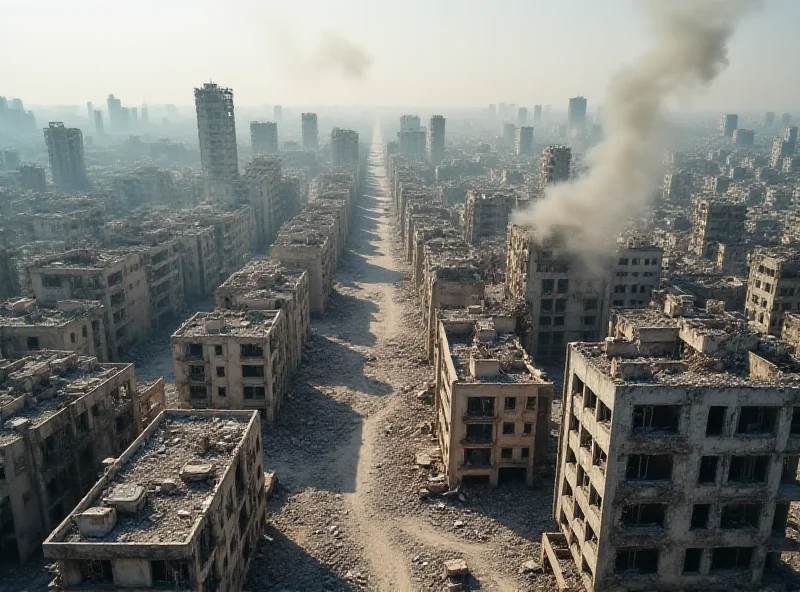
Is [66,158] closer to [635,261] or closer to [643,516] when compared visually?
[635,261]

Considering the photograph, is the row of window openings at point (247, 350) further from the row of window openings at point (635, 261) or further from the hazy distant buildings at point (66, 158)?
the hazy distant buildings at point (66, 158)

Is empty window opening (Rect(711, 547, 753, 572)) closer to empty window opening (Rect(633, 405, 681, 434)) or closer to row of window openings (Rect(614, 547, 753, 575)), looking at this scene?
row of window openings (Rect(614, 547, 753, 575))

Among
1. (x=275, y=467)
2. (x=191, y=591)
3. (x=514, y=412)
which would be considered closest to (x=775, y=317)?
(x=514, y=412)

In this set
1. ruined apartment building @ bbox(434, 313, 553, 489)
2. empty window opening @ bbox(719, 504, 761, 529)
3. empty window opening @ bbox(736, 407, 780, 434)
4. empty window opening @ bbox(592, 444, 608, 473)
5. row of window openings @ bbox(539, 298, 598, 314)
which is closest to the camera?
empty window opening @ bbox(736, 407, 780, 434)

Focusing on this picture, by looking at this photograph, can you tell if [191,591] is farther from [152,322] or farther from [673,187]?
[673,187]

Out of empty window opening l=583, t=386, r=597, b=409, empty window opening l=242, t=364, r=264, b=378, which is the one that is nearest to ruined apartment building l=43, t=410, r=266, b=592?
empty window opening l=242, t=364, r=264, b=378

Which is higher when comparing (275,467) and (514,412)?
(514,412)

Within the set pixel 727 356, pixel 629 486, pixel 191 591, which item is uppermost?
pixel 727 356
